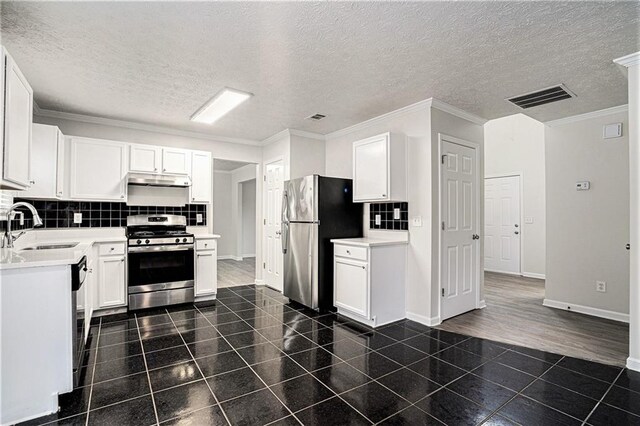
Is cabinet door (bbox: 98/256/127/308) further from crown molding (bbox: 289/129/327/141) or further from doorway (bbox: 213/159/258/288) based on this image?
doorway (bbox: 213/159/258/288)

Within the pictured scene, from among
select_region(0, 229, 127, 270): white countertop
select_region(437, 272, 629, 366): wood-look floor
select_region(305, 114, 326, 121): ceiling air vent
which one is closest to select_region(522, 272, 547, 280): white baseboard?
select_region(437, 272, 629, 366): wood-look floor

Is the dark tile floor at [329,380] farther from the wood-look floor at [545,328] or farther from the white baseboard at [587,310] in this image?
the white baseboard at [587,310]

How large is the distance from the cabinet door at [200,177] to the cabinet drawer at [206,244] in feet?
2.18

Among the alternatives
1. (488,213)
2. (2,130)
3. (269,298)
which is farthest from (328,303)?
(488,213)

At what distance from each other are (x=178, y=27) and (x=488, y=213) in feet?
21.9

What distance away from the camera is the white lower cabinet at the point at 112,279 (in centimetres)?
364

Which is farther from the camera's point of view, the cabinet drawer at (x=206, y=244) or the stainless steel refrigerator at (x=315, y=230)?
the cabinet drawer at (x=206, y=244)

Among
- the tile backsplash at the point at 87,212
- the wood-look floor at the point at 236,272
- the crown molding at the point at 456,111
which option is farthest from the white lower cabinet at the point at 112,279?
Result: the crown molding at the point at 456,111

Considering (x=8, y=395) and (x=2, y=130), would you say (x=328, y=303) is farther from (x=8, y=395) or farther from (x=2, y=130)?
(x=2, y=130)

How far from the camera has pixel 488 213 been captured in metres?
6.82

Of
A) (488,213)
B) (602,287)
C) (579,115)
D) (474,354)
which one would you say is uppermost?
(579,115)

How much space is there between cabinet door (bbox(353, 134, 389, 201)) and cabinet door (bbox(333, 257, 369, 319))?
827mm

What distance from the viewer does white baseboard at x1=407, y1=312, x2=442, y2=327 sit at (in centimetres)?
344

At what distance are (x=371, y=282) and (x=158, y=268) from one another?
266cm
